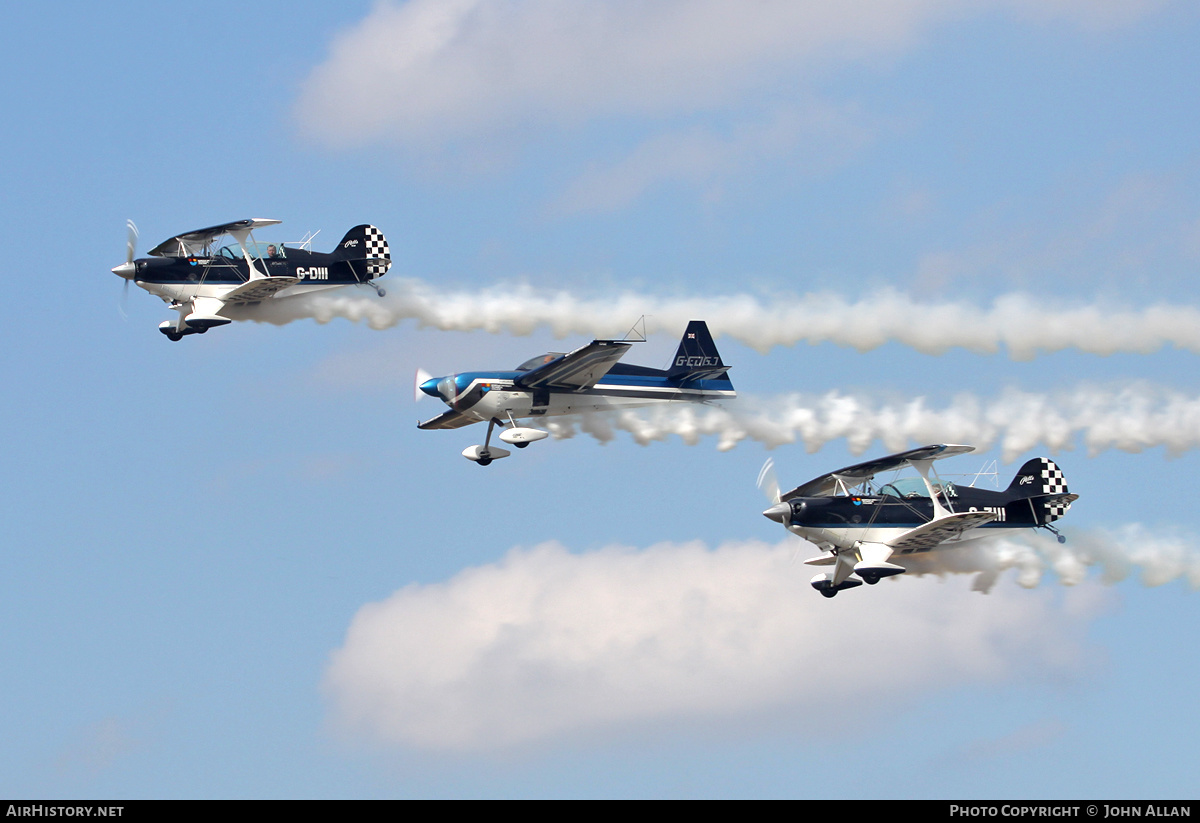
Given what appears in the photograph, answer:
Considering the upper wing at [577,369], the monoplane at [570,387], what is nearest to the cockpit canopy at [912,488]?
the monoplane at [570,387]

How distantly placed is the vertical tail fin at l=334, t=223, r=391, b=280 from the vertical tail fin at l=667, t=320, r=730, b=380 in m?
8.69

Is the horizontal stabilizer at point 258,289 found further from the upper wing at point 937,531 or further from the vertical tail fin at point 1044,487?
the vertical tail fin at point 1044,487

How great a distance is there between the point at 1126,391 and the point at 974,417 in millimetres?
3751

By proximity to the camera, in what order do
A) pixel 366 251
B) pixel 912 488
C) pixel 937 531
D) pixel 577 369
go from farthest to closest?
pixel 366 251
pixel 577 369
pixel 912 488
pixel 937 531

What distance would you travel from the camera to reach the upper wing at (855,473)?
3812cm

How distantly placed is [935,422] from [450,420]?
41.5 ft

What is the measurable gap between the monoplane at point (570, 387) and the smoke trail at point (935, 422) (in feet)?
1.60

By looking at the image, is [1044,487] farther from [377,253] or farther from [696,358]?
[377,253]

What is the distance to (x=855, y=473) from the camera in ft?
127

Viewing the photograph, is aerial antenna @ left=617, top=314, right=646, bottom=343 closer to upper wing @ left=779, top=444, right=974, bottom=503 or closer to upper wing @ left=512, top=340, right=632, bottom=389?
upper wing @ left=512, top=340, right=632, bottom=389

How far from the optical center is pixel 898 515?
3831cm

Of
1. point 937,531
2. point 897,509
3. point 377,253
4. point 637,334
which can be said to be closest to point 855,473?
point 897,509
